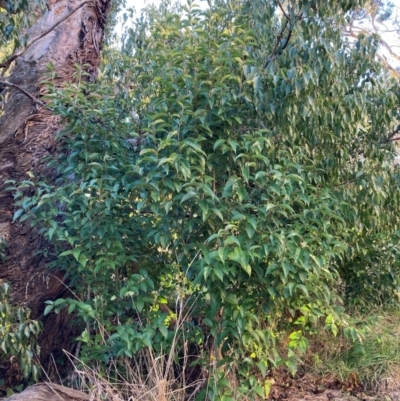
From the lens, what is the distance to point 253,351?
140 inches

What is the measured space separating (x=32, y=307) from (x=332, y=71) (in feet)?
9.98

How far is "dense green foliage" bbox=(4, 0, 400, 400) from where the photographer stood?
320 centimetres

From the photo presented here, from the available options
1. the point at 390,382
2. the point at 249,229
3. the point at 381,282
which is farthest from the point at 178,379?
the point at 381,282

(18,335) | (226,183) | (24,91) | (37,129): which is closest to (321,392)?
(226,183)

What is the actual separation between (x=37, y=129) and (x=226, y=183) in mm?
2251

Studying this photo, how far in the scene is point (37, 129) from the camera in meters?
4.66

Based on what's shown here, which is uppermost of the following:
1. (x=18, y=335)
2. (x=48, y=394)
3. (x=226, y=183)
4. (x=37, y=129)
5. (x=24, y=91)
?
(x=24, y=91)

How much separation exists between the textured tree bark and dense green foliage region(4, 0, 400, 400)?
505 millimetres

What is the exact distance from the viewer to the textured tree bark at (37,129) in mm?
4266

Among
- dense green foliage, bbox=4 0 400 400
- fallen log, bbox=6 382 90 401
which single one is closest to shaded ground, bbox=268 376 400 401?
dense green foliage, bbox=4 0 400 400

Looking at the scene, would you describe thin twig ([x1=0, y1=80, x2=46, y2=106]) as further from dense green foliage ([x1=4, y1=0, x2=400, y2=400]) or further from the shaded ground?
the shaded ground

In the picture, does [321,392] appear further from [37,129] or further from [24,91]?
[24,91]

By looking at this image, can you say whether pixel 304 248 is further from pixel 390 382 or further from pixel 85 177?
pixel 390 382

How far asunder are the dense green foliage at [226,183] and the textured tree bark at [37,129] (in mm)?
505
